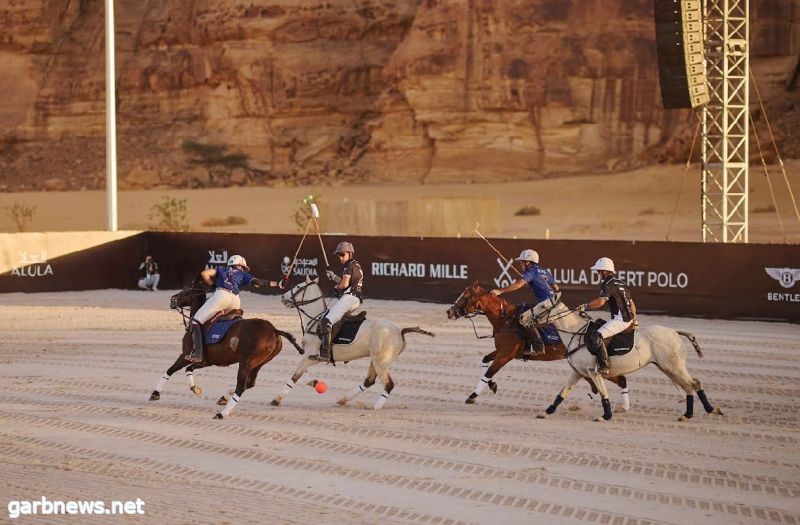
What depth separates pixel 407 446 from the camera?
15.0 meters

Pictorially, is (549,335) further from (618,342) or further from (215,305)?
(215,305)

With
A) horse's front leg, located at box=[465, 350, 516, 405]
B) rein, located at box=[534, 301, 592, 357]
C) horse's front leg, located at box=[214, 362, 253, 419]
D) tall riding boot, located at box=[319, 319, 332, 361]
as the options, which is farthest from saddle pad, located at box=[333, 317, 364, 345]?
rein, located at box=[534, 301, 592, 357]

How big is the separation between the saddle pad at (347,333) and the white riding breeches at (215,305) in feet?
4.51

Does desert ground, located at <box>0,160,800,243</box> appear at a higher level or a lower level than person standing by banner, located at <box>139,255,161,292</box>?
higher

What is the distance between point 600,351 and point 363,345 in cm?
316

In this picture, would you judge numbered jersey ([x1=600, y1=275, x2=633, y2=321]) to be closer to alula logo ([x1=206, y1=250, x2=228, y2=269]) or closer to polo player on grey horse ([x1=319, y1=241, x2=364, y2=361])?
polo player on grey horse ([x1=319, y1=241, x2=364, y2=361])

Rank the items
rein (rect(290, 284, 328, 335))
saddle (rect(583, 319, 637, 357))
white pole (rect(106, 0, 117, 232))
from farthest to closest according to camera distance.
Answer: white pole (rect(106, 0, 117, 232)), rein (rect(290, 284, 328, 335)), saddle (rect(583, 319, 637, 357))

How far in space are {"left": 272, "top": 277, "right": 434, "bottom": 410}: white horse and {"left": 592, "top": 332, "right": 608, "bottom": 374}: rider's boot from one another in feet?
7.37

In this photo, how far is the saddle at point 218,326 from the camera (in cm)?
1733

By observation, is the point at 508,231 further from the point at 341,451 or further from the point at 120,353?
the point at 341,451

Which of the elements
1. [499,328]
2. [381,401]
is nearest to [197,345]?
[381,401]

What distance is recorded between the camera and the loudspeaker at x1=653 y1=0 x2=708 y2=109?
36281 mm

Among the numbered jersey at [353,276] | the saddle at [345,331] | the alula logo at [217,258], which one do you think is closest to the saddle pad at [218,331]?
the saddle at [345,331]

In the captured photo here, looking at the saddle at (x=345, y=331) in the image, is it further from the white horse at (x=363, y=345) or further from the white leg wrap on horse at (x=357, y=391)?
the white leg wrap on horse at (x=357, y=391)
